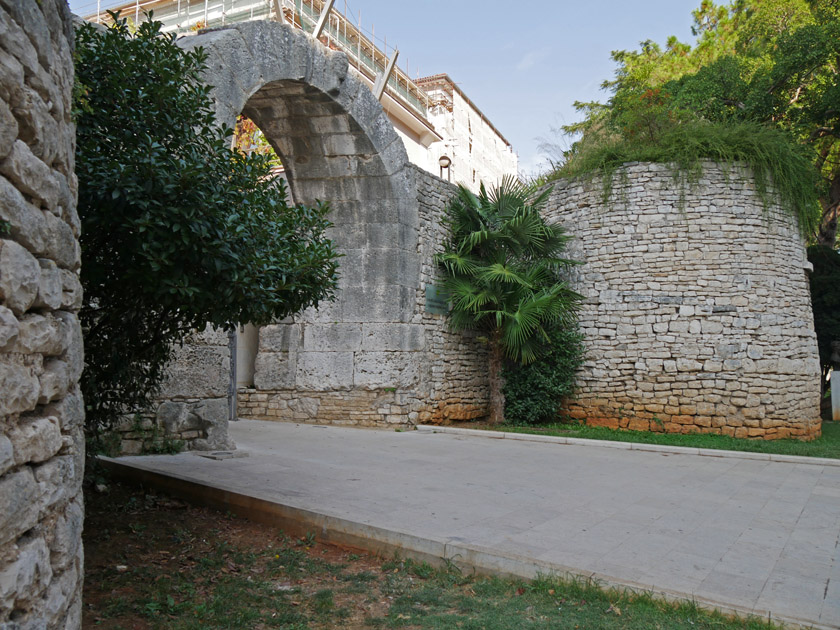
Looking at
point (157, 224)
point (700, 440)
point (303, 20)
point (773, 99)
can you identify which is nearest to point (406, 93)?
point (303, 20)

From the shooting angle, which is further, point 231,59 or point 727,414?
point 727,414

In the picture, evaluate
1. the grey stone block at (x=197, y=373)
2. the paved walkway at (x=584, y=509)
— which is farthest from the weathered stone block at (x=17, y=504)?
the grey stone block at (x=197, y=373)

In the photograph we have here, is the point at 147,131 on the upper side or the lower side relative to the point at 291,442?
upper

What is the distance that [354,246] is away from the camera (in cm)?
983

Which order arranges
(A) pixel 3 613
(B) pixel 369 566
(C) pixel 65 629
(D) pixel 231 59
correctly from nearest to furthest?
(A) pixel 3 613
(C) pixel 65 629
(B) pixel 369 566
(D) pixel 231 59

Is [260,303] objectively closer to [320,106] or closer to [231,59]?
[231,59]

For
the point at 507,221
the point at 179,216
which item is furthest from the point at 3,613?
the point at 507,221

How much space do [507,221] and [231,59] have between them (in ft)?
15.6

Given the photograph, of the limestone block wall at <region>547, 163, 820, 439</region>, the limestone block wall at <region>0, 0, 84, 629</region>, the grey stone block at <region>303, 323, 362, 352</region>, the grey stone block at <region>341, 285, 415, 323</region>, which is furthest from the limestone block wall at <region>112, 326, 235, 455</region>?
the limestone block wall at <region>547, 163, 820, 439</region>

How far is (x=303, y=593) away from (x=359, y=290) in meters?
6.60

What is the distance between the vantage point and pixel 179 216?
3.16m

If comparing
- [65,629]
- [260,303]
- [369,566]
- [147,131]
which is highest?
[147,131]

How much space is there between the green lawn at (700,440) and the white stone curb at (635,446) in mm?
406

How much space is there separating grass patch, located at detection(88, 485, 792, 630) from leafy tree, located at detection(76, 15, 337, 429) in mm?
901
